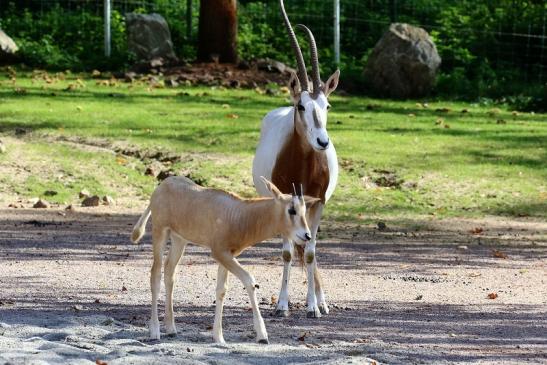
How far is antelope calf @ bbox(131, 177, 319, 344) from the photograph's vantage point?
7.51 meters

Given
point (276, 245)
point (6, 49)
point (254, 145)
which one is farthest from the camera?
point (6, 49)

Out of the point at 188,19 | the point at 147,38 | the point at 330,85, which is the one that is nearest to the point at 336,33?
the point at 188,19

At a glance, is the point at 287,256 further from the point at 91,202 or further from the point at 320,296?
the point at 91,202

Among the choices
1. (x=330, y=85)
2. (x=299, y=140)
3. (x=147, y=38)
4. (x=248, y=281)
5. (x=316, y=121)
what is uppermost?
(x=330, y=85)

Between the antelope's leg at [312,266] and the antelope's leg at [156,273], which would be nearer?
the antelope's leg at [156,273]

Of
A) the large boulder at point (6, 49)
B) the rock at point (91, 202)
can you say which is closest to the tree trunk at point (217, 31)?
the large boulder at point (6, 49)

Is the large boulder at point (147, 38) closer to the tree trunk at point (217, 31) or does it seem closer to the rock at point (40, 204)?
the tree trunk at point (217, 31)

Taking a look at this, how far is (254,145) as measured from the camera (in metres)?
16.2

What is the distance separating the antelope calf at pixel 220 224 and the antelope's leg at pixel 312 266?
1359mm

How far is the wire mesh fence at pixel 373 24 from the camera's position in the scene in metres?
23.7

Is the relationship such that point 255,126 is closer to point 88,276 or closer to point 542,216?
point 542,216

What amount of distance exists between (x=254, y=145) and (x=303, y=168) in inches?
265

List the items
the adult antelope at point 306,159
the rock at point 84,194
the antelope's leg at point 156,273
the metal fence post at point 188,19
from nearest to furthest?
the antelope's leg at point 156,273 < the adult antelope at point 306,159 < the rock at point 84,194 < the metal fence post at point 188,19

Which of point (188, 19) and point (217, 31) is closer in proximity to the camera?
point (217, 31)
